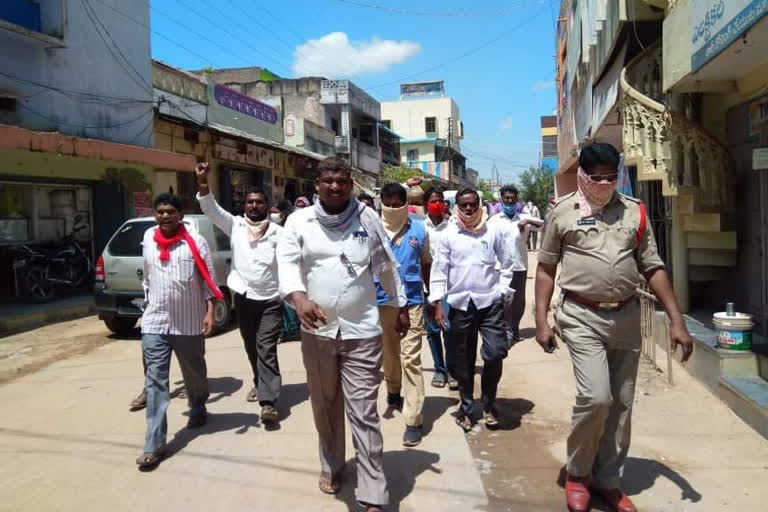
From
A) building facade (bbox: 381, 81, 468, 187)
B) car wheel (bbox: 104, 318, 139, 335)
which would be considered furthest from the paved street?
building facade (bbox: 381, 81, 468, 187)

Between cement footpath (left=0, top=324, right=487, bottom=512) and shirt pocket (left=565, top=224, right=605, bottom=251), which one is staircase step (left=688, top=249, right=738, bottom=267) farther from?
Answer: shirt pocket (left=565, top=224, right=605, bottom=251)

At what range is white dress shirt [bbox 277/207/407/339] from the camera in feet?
11.1

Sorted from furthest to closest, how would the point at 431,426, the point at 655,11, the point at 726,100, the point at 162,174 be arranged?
the point at 162,174 → the point at 655,11 → the point at 726,100 → the point at 431,426

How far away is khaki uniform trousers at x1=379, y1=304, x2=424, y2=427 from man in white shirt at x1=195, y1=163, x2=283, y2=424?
0.91 metres

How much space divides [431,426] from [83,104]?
1128 cm

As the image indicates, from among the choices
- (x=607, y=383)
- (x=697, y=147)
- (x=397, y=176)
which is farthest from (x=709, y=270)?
(x=397, y=176)

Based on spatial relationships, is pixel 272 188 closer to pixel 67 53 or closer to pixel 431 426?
pixel 67 53

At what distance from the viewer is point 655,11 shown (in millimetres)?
7965

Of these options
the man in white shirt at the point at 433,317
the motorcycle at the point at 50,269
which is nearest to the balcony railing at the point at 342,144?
the motorcycle at the point at 50,269

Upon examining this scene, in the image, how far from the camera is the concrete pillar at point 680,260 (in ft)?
24.2

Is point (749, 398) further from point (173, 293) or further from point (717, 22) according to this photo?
point (173, 293)

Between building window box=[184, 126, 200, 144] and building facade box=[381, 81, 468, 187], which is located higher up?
building facade box=[381, 81, 468, 187]

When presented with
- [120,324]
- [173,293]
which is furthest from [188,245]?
[120,324]

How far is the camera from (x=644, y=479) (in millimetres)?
3754
